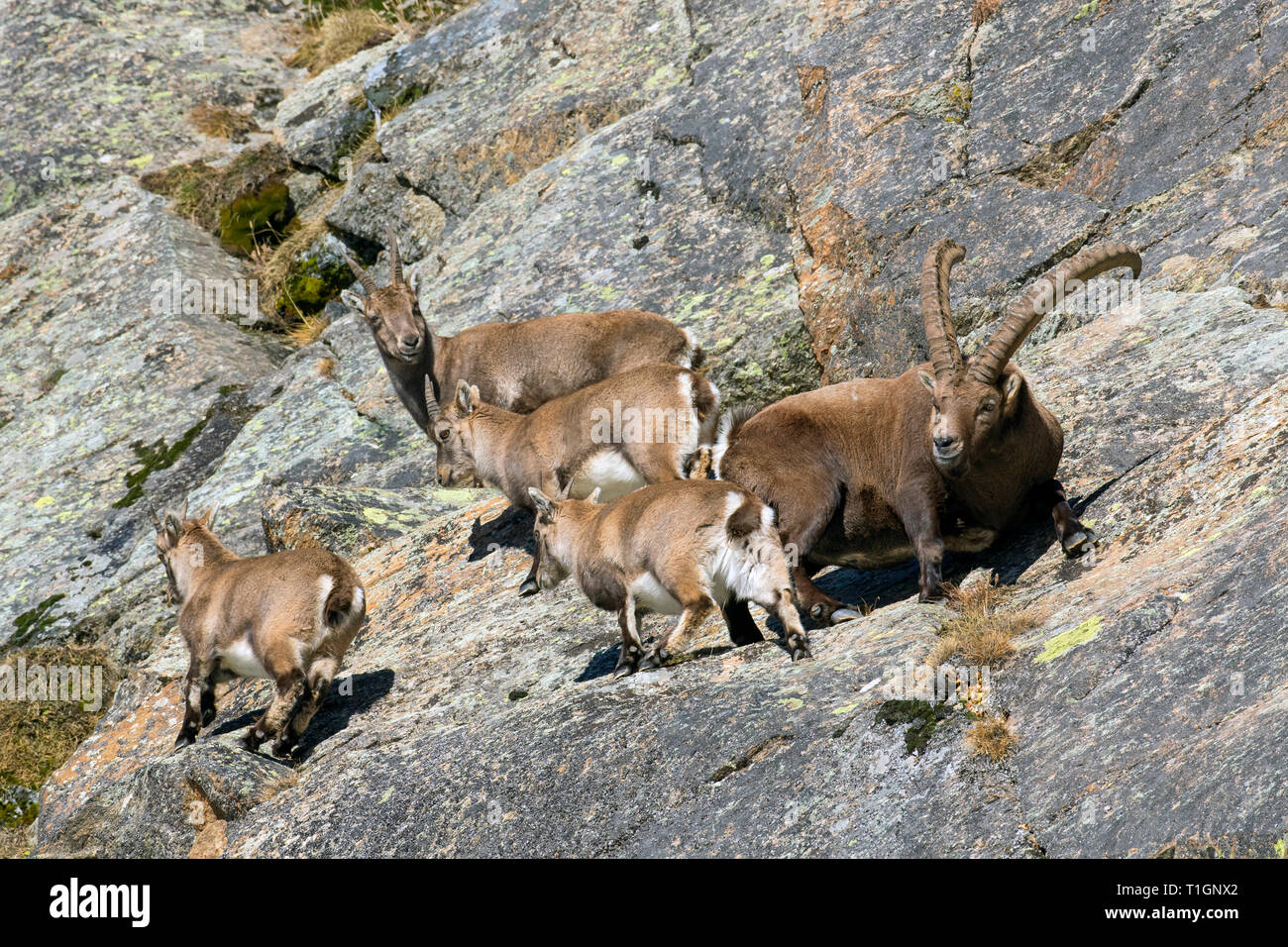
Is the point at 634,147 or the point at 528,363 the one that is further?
the point at 634,147

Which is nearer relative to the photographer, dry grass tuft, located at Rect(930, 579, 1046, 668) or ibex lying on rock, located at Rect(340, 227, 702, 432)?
dry grass tuft, located at Rect(930, 579, 1046, 668)

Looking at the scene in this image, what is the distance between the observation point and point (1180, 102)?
1190 centimetres

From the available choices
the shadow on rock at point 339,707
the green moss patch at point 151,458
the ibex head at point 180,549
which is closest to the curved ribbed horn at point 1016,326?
the shadow on rock at point 339,707

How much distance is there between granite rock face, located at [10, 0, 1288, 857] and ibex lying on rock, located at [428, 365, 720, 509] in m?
0.70

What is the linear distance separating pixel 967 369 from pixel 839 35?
8105mm

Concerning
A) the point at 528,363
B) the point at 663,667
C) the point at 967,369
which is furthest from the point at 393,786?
the point at 528,363

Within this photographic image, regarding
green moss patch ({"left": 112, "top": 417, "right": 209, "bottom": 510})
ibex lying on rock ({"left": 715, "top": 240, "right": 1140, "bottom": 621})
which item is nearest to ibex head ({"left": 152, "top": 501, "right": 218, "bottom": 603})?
ibex lying on rock ({"left": 715, "top": 240, "right": 1140, "bottom": 621})

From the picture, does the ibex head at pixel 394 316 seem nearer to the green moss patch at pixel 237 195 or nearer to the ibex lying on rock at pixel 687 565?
the ibex lying on rock at pixel 687 565

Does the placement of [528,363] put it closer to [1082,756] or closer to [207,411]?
[207,411]

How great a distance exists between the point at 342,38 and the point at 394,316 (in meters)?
11.0

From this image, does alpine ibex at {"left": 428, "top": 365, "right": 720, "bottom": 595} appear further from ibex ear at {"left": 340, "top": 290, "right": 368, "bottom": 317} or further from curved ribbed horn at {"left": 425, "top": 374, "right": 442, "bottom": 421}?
ibex ear at {"left": 340, "top": 290, "right": 368, "bottom": 317}

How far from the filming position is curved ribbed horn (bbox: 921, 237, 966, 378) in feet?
26.7

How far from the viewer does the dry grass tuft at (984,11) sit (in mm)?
13992

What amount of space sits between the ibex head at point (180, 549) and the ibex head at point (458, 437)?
231 centimetres
